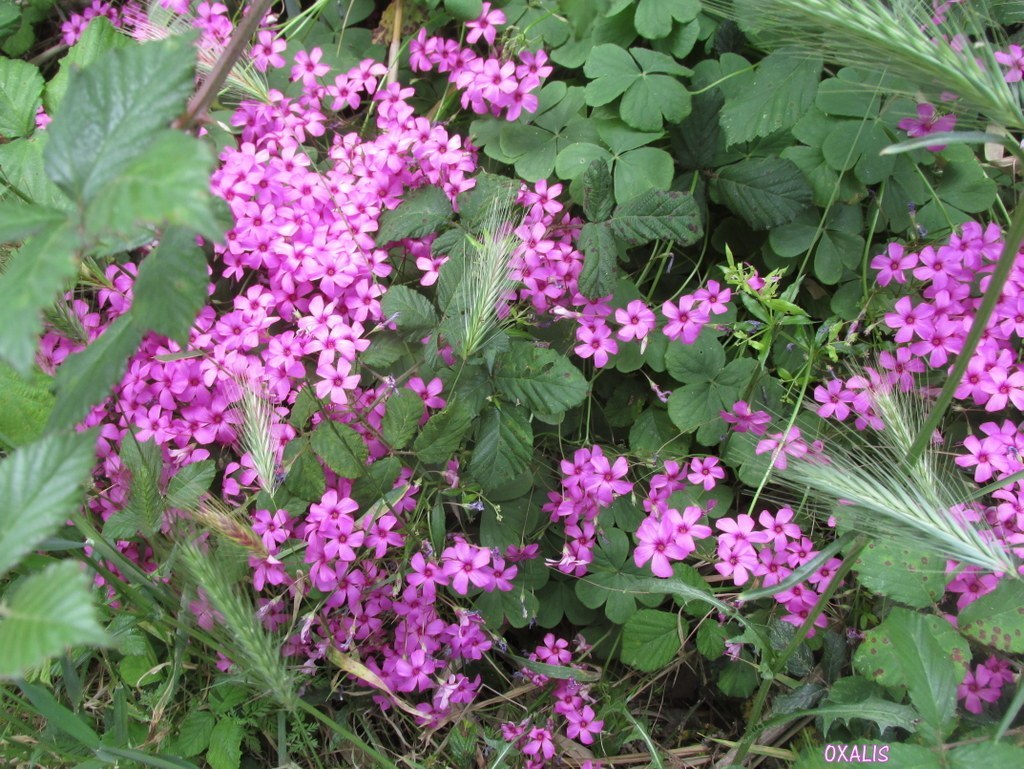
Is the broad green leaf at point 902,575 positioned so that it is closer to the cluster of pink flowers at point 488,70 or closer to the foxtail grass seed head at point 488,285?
the foxtail grass seed head at point 488,285

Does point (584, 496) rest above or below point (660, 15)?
below

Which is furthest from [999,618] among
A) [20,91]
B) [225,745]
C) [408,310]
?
[20,91]

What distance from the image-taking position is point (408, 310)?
1.98m

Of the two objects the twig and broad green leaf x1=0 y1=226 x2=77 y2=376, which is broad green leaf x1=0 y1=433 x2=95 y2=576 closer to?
broad green leaf x1=0 y1=226 x2=77 y2=376

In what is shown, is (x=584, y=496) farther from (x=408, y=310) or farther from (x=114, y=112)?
(x=114, y=112)

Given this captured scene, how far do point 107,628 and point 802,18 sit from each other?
1927 mm

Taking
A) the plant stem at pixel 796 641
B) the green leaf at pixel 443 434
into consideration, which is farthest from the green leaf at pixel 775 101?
the plant stem at pixel 796 641

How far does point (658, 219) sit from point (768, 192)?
1.26ft

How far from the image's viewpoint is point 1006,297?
78.0 inches

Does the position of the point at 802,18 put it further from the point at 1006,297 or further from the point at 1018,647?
the point at 1018,647

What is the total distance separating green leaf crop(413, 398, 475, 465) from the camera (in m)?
1.85

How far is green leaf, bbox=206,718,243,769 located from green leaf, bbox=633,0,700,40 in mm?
2043

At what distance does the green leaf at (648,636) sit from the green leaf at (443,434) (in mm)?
597

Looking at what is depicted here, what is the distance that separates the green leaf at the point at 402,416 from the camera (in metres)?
1.89
